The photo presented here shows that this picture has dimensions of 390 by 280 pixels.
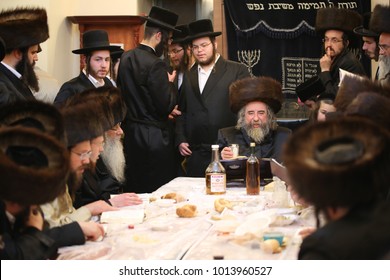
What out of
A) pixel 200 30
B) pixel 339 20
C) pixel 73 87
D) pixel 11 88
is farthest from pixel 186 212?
pixel 339 20

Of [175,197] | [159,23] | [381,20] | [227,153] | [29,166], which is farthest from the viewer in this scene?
[159,23]

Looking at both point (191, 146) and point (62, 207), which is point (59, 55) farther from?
point (62, 207)

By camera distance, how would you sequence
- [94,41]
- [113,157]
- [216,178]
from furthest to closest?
[94,41], [113,157], [216,178]

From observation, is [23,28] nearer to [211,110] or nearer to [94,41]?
[94,41]

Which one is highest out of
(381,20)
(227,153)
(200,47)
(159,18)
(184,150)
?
(159,18)

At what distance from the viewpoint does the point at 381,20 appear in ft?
15.9

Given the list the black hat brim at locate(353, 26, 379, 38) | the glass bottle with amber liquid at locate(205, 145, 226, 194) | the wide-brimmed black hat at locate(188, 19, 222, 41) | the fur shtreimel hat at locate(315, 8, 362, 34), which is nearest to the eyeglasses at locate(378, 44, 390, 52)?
the black hat brim at locate(353, 26, 379, 38)

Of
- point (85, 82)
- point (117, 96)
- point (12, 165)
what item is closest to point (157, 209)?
point (117, 96)

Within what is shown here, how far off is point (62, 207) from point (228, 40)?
4803 millimetres

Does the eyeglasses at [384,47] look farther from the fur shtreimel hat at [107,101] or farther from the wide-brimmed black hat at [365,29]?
the fur shtreimel hat at [107,101]

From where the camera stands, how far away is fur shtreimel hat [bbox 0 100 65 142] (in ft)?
7.99

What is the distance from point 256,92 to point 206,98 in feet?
2.74

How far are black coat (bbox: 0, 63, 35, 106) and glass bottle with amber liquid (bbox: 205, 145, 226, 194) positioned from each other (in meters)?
1.13

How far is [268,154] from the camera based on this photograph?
473 centimetres
